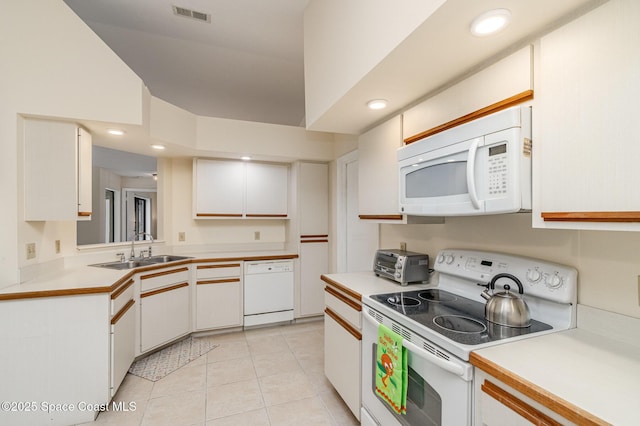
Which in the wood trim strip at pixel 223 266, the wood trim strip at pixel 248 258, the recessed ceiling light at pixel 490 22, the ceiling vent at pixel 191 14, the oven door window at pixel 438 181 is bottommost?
the wood trim strip at pixel 223 266

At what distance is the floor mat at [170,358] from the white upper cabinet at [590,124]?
2.95 metres

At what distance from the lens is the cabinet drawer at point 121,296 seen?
2062 millimetres

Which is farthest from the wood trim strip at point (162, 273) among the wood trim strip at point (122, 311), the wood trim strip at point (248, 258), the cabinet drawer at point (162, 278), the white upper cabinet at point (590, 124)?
the white upper cabinet at point (590, 124)

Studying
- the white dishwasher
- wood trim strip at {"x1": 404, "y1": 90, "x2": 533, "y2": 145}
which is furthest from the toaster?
the white dishwasher

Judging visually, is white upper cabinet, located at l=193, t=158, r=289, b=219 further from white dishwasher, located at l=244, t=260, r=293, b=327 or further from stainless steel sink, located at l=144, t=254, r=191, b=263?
white dishwasher, located at l=244, t=260, r=293, b=327

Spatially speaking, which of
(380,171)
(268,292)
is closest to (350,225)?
(268,292)

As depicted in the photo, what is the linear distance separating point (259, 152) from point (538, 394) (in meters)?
3.13

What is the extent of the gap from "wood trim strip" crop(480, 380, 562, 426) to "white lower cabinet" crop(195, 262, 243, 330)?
111 inches

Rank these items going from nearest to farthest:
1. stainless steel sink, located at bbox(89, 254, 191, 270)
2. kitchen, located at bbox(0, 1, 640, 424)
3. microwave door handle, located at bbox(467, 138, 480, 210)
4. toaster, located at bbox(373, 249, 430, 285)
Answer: kitchen, located at bbox(0, 1, 640, 424)
microwave door handle, located at bbox(467, 138, 480, 210)
toaster, located at bbox(373, 249, 430, 285)
stainless steel sink, located at bbox(89, 254, 191, 270)

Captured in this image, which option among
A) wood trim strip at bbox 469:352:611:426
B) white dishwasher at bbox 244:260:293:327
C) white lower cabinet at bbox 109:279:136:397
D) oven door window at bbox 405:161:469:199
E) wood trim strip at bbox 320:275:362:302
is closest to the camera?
wood trim strip at bbox 469:352:611:426

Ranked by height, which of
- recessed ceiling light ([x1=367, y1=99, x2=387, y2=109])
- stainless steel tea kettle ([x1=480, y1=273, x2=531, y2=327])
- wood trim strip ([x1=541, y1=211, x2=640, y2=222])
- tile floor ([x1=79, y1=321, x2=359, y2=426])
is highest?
recessed ceiling light ([x1=367, y1=99, x2=387, y2=109])

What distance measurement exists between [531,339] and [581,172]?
0.64 meters

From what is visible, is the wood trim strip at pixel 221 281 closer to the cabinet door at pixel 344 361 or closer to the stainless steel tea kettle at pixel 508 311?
the cabinet door at pixel 344 361

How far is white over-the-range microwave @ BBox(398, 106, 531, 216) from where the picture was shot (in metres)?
1.14
